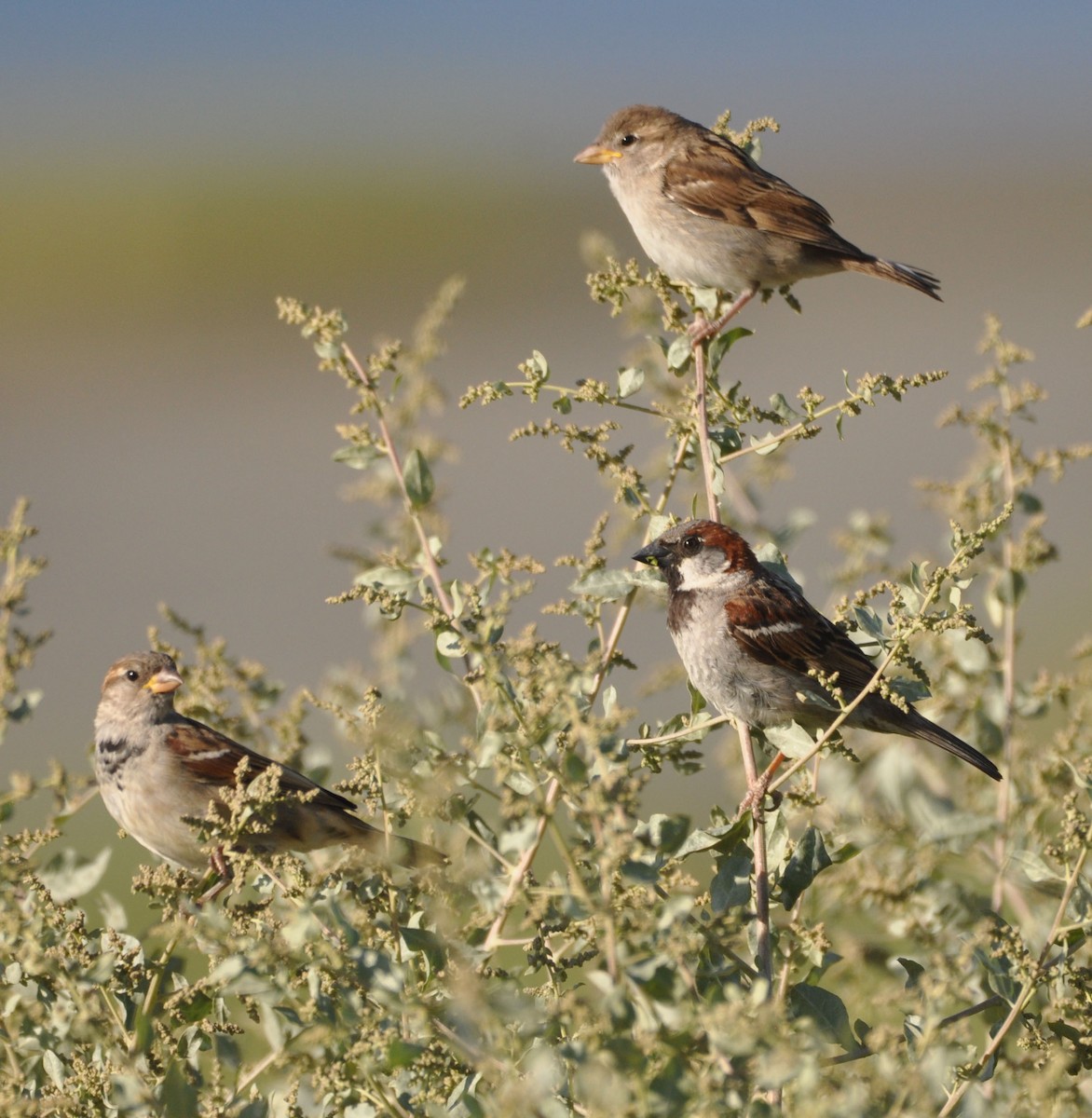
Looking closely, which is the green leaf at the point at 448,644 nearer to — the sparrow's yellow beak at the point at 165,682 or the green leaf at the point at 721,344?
the green leaf at the point at 721,344

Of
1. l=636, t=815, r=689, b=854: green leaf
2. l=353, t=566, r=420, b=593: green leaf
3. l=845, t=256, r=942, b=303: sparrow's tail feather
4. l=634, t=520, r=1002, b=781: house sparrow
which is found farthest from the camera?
l=845, t=256, r=942, b=303: sparrow's tail feather

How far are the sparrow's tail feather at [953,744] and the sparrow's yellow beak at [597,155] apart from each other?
2410 mm

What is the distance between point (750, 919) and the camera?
1.92 meters

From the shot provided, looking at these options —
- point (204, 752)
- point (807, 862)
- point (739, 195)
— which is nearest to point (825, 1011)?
point (807, 862)

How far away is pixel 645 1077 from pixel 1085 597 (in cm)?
1004

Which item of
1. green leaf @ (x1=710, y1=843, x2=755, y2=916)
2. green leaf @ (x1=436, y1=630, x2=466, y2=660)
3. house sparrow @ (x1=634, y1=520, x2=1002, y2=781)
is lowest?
house sparrow @ (x1=634, y1=520, x2=1002, y2=781)

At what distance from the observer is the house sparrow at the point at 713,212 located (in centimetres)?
400

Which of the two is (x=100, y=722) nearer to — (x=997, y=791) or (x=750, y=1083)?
(x=997, y=791)

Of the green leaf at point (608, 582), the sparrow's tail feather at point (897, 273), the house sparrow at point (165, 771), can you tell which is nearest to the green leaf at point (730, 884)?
the green leaf at point (608, 582)

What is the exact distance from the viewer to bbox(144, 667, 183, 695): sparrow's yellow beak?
10.6 feet

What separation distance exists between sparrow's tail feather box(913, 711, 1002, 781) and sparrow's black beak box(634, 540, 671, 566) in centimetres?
63

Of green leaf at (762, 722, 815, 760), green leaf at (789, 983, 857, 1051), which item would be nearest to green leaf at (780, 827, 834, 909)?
green leaf at (789, 983, 857, 1051)

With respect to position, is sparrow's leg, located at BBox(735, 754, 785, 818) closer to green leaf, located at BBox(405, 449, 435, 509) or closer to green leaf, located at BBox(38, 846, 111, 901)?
green leaf, located at BBox(405, 449, 435, 509)

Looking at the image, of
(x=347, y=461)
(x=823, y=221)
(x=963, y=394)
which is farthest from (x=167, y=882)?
(x=963, y=394)
